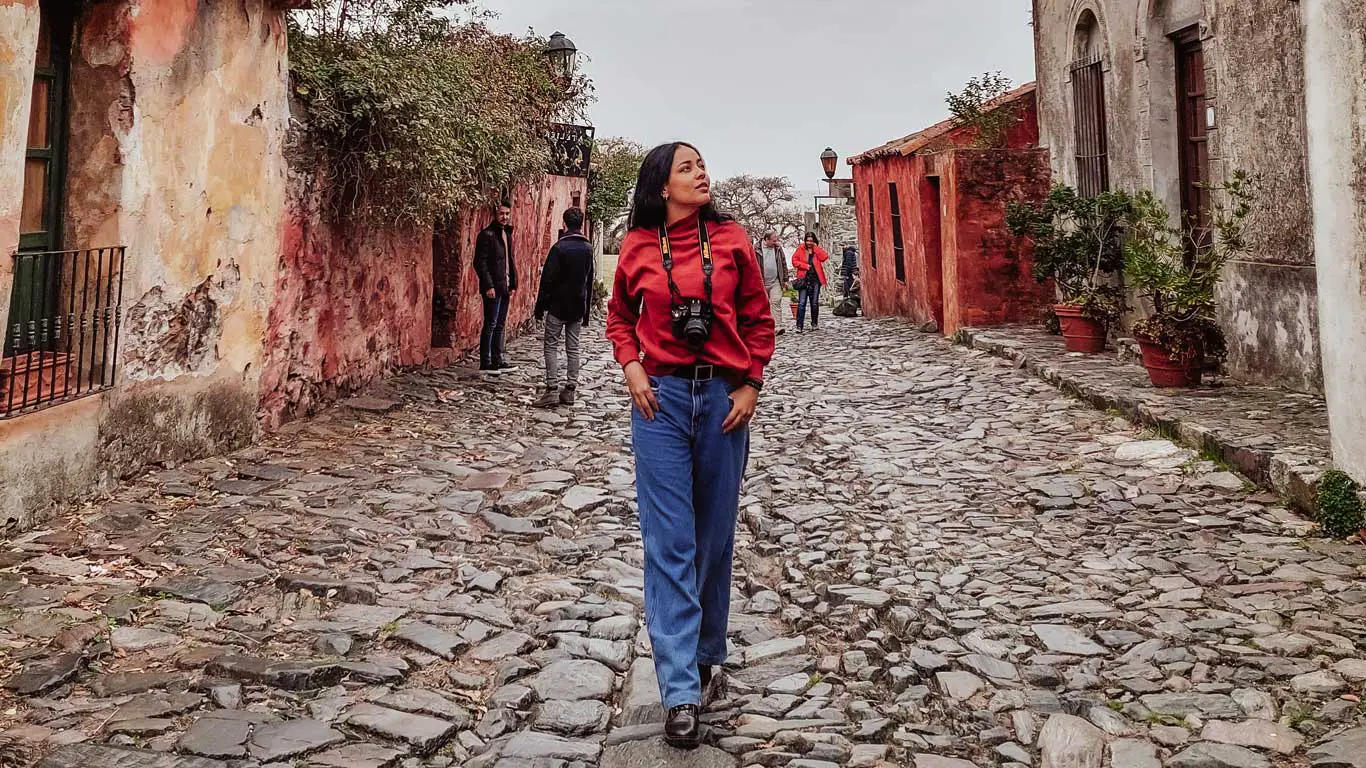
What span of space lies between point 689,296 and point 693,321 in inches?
4.4

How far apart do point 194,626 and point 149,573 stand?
776mm

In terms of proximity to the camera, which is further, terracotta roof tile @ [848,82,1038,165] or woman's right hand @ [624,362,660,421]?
terracotta roof tile @ [848,82,1038,165]

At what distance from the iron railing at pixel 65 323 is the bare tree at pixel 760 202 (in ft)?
137

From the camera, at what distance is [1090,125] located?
12844mm

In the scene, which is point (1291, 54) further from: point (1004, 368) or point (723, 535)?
point (723, 535)

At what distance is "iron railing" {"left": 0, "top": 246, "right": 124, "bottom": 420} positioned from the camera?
594cm

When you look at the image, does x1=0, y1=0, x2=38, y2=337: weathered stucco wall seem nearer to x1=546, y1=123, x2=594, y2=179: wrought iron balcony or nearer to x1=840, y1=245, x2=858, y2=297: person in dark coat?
x1=546, y1=123, x2=594, y2=179: wrought iron balcony

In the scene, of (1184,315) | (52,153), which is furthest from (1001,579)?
(52,153)

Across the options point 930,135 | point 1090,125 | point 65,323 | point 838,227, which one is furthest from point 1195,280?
point 838,227

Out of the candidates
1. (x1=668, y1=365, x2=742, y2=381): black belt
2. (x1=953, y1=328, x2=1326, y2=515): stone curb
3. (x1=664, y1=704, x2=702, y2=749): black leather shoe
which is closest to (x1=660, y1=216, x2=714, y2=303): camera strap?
(x1=668, y1=365, x2=742, y2=381): black belt

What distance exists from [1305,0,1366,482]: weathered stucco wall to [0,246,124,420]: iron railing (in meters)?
6.34

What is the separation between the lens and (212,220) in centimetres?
734

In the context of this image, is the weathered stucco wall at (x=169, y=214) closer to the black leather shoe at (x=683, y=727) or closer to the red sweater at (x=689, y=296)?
the red sweater at (x=689, y=296)

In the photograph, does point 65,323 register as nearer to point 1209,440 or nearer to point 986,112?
point 1209,440
